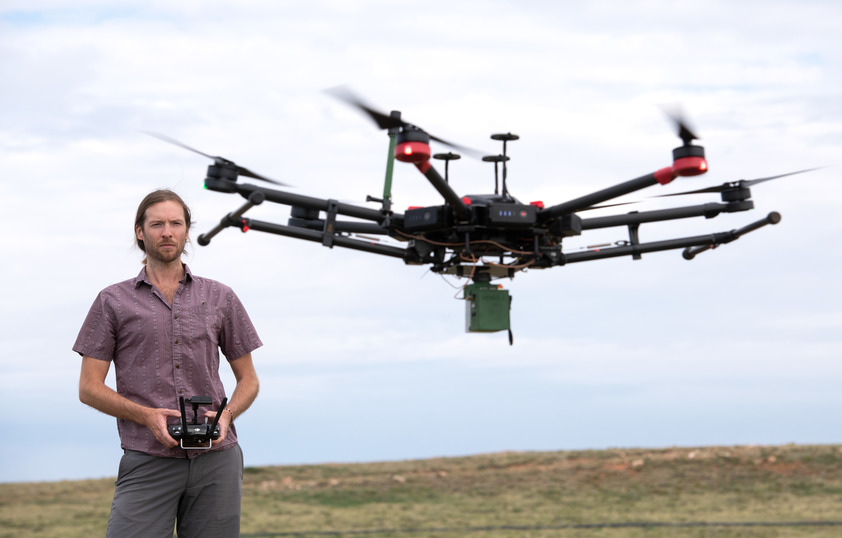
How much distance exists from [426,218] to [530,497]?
8.44 meters

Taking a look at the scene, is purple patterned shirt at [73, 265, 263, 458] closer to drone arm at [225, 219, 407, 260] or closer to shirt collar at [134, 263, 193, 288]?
shirt collar at [134, 263, 193, 288]

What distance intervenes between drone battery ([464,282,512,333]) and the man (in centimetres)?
617

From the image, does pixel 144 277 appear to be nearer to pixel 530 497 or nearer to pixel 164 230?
pixel 164 230

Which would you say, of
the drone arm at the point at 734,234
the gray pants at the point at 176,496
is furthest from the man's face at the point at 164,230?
the drone arm at the point at 734,234

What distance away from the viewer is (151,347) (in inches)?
135

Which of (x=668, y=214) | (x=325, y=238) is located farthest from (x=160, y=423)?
(x=668, y=214)

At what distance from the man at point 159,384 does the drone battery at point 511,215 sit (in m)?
5.53

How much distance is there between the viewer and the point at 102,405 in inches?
134

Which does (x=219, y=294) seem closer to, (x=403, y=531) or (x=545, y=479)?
(x=403, y=531)

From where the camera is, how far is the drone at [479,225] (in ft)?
29.3

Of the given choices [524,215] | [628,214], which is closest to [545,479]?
[628,214]

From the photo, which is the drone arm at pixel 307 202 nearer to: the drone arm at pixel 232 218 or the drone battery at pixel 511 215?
the drone arm at pixel 232 218

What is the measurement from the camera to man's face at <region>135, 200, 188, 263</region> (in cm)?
342

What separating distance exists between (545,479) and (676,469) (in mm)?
2543
